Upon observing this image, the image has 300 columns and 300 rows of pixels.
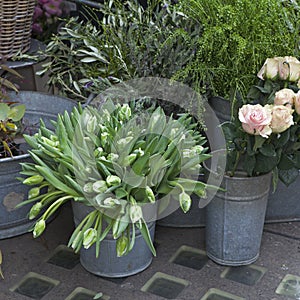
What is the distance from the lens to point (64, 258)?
7.50ft

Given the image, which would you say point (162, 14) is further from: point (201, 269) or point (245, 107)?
point (201, 269)

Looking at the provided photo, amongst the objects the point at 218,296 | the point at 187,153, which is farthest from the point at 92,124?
the point at 218,296

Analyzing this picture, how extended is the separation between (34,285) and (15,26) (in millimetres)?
1130

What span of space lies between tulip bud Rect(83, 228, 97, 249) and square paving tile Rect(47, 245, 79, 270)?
37 centimetres

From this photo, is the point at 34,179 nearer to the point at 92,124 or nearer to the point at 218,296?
the point at 92,124

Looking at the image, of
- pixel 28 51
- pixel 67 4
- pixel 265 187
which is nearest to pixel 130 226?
pixel 265 187

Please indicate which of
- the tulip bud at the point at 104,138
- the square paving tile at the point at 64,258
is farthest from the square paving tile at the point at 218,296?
the tulip bud at the point at 104,138

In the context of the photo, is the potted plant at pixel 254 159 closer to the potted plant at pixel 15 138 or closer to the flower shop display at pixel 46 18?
the potted plant at pixel 15 138

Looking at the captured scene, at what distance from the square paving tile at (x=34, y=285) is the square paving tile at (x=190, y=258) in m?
0.42

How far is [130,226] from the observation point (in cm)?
204

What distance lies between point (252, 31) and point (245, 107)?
1.21 ft

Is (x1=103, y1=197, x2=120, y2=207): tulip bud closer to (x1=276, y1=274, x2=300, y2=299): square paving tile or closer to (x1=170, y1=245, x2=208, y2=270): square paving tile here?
(x1=170, y1=245, x2=208, y2=270): square paving tile

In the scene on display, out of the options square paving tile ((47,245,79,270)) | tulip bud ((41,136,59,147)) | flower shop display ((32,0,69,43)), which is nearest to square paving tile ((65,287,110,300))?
square paving tile ((47,245,79,270))

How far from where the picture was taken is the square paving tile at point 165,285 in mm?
2110
